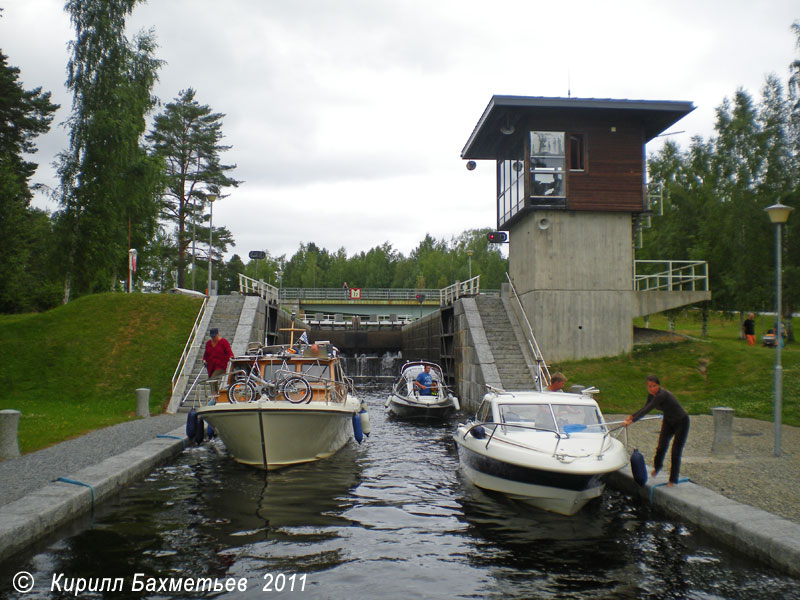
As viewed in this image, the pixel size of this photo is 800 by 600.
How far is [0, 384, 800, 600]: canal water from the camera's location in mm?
7129

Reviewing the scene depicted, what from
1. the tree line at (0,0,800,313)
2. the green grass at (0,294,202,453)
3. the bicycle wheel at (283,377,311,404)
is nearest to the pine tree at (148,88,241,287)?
the tree line at (0,0,800,313)

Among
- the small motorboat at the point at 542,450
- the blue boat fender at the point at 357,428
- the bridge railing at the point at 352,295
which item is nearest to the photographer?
the small motorboat at the point at 542,450

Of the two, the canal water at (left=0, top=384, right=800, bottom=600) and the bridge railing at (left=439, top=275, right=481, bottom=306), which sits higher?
the bridge railing at (left=439, top=275, right=481, bottom=306)

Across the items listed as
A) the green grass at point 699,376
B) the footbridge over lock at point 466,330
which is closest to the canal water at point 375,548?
the footbridge over lock at point 466,330

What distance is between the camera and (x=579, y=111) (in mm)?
26141

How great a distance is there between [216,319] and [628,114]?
19.0 m

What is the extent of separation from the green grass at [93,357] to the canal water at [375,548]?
7427 millimetres

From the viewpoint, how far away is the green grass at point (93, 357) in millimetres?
19625

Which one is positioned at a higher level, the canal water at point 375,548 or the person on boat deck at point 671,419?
the person on boat deck at point 671,419

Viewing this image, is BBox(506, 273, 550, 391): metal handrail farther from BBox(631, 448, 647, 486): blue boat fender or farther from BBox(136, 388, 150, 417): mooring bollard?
BBox(136, 388, 150, 417): mooring bollard

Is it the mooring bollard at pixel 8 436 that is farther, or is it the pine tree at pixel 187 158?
the pine tree at pixel 187 158

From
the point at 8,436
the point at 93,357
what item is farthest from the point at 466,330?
the point at 8,436

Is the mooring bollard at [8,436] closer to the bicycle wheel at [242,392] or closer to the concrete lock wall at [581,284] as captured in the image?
the bicycle wheel at [242,392]

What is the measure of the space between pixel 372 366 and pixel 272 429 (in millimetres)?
35977
